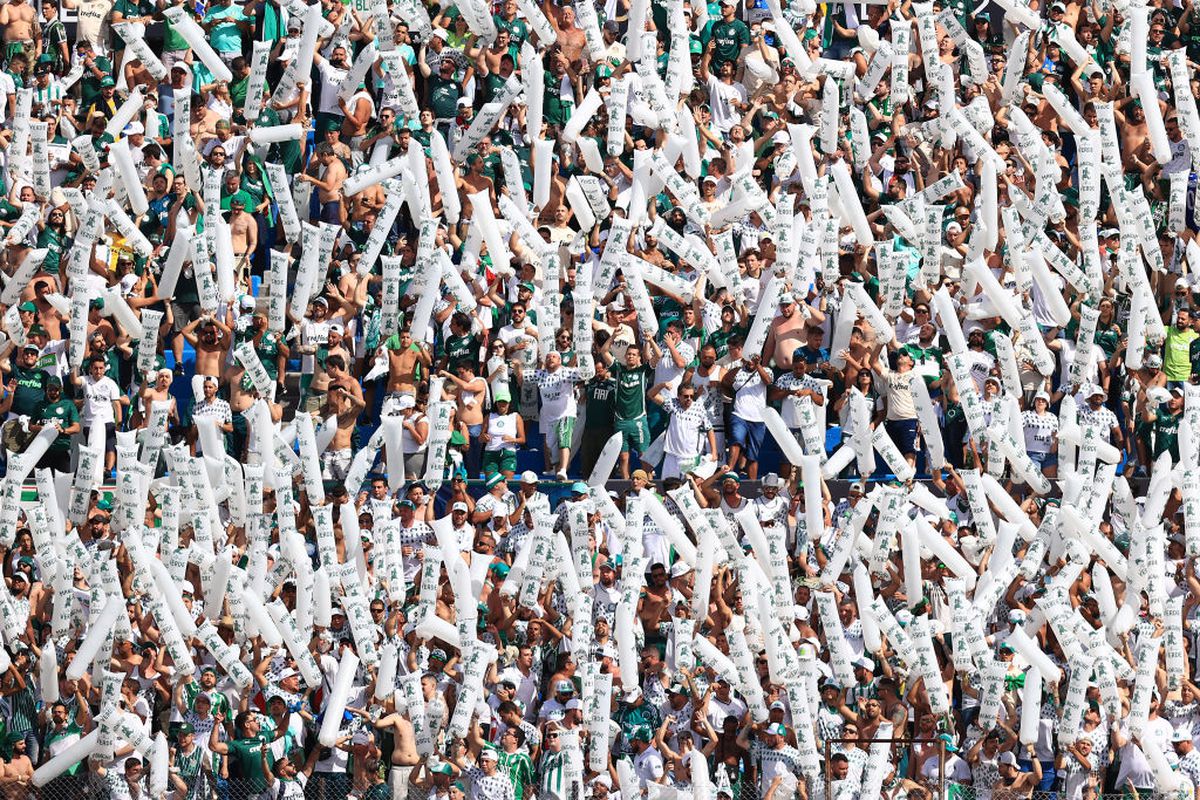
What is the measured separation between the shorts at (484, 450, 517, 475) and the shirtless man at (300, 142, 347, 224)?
285cm

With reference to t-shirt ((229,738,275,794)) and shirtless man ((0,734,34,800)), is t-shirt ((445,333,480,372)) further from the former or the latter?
shirtless man ((0,734,34,800))

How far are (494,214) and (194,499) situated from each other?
4.10 m

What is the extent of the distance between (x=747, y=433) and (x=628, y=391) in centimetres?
105

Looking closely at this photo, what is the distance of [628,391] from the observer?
2559 centimetres

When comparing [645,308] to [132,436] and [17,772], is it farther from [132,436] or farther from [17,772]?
[17,772]

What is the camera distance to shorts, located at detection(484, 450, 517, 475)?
2561cm

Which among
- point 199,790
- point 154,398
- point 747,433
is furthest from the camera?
point 747,433

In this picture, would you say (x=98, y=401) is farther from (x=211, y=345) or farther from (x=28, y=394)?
(x=211, y=345)

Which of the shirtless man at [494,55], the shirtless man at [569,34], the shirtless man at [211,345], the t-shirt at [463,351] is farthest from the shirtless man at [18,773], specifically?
the shirtless man at [569,34]

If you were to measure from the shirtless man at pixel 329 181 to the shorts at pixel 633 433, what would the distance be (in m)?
3.37

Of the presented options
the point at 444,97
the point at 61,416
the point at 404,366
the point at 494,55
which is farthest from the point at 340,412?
the point at 494,55

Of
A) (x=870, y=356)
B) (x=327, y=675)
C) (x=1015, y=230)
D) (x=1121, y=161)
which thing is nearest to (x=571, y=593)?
(x=327, y=675)

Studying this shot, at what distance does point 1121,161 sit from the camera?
28.4m

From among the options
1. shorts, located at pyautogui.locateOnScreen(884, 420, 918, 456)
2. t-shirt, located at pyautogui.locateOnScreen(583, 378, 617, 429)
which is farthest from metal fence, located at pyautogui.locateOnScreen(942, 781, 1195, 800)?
t-shirt, located at pyautogui.locateOnScreen(583, 378, 617, 429)
